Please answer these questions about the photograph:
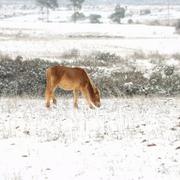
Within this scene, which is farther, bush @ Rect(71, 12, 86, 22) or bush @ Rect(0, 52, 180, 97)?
bush @ Rect(71, 12, 86, 22)

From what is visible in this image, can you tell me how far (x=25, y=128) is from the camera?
1304cm

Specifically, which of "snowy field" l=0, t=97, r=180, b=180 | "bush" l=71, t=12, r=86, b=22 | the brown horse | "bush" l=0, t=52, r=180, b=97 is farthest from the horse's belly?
"bush" l=71, t=12, r=86, b=22

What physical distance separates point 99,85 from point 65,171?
42.7 ft

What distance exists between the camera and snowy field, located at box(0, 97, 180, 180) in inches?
387

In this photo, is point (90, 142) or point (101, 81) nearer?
point (90, 142)

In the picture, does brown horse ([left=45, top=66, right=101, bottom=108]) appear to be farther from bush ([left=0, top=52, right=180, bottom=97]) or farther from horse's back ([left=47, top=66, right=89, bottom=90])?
bush ([left=0, top=52, right=180, bottom=97])

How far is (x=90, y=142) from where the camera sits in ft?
38.2

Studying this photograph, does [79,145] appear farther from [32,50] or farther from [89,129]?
[32,50]

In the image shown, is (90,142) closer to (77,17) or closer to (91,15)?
(91,15)

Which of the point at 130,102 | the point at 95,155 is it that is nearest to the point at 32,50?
the point at 130,102

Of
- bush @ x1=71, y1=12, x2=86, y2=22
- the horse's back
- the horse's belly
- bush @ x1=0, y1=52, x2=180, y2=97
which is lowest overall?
bush @ x1=0, y1=52, x2=180, y2=97

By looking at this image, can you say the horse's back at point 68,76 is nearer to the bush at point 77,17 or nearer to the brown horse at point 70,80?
the brown horse at point 70,80

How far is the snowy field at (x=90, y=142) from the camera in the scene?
9.83m

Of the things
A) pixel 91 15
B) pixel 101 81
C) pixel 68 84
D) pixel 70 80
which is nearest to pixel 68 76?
pixel 70 80
